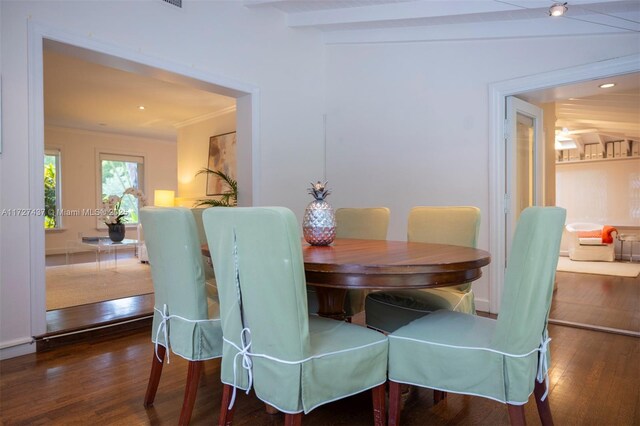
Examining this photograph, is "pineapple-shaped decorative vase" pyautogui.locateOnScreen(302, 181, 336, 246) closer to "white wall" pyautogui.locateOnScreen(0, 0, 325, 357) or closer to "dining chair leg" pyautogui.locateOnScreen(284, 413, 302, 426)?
"dining chair leg" pyautogui.locateOnScreen(284, 413, 302, 426)

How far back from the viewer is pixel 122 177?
8359mm

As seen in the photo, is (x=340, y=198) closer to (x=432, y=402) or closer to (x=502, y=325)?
(x=432, y=402)

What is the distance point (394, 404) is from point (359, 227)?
1.56 metres

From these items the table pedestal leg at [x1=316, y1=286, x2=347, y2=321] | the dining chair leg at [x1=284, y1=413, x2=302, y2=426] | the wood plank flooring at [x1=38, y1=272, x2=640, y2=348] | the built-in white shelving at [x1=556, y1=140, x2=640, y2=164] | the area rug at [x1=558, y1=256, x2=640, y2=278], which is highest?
the built-in white shelving at [x1=556, y1=140, x2=640, y2=164]

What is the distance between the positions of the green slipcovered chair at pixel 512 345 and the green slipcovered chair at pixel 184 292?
0.83 metres

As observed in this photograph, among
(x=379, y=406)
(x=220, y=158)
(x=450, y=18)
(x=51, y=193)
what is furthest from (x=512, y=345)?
(x=51, y=193)

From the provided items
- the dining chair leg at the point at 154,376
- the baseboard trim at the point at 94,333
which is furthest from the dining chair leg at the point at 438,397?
the baseboard trim at the point at 94,333

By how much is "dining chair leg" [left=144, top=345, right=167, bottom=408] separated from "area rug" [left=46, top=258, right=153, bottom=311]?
6.67 feet

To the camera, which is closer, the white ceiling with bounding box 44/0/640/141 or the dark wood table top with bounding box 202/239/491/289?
the dark wood table top with bounding box 202/239/491/289

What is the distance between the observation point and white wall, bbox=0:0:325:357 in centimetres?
241

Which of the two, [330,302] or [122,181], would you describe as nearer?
[330,302]

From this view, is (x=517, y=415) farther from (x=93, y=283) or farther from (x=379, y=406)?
(x=93, y=283)

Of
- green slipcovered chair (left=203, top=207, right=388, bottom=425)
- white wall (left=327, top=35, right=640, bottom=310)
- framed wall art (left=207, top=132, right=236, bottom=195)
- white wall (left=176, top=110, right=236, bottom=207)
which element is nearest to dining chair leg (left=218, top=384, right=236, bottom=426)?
green slipcovered chair (left=203, top=207, right=388, bottom=425)

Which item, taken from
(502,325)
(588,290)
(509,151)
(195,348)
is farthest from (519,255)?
(588,290)
